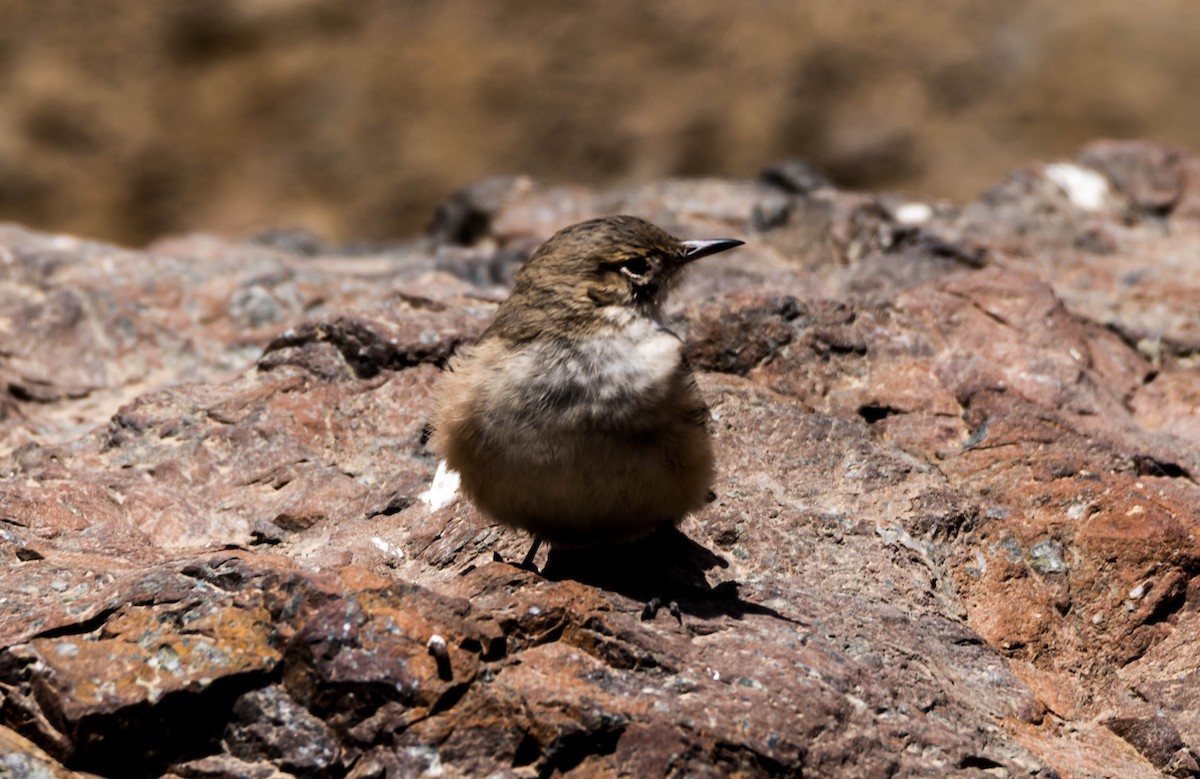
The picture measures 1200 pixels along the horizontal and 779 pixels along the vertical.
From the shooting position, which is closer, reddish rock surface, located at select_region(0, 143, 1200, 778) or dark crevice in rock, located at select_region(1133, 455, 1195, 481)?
reddish rock surface, located at select_region(0, 143, 1200, 778)

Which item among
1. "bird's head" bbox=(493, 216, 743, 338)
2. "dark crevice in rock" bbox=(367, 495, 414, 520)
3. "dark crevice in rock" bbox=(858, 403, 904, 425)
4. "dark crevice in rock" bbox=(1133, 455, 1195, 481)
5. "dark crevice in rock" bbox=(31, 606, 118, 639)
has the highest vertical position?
"bird's head" bbox=(493, 216, 743, 338)

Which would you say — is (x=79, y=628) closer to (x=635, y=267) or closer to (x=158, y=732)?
(x=158, y=732)

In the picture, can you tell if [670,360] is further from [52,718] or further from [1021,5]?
[1021,5]

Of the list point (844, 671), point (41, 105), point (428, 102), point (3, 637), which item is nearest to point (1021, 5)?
point (428, 102)

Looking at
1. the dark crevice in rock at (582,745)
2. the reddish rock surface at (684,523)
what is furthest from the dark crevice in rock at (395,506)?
the dark crevice in rock at (582,745)

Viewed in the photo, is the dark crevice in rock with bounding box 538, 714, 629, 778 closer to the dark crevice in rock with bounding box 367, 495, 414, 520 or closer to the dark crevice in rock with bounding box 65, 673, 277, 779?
the dark crevice in rock with bounding box 65, 673, 277, 779

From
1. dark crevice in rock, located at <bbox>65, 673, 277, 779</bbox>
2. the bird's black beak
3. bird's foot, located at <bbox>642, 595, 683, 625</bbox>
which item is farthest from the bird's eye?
dark crevice in rock, located at <bbox>65, 673, 277, 779</bbox>
